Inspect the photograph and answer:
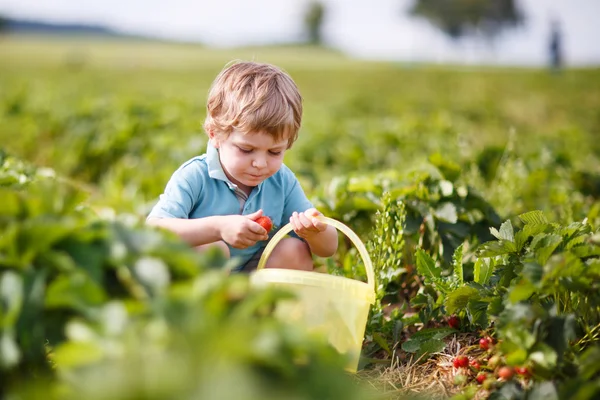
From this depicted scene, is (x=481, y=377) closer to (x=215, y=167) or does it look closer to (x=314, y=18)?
(x=215, y=167)

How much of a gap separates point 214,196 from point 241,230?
0.47m

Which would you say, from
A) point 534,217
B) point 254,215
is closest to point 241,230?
point 254,215

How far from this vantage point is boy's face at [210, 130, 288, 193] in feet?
8.18

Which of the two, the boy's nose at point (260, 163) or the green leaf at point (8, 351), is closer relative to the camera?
the green leaf at point (8, 351)

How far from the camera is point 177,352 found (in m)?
1.17

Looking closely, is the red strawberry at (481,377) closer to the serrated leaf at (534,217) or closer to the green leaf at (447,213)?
the serrated leaf at (534,217)

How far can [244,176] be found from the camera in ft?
8.45

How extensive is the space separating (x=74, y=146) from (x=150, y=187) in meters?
1.90

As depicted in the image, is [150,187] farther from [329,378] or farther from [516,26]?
[516,26]

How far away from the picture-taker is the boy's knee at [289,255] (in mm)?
2619

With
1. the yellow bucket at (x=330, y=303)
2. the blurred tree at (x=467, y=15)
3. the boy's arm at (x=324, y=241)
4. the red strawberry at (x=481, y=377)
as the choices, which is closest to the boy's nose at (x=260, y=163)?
the boy's arm at (x=324, y=241)

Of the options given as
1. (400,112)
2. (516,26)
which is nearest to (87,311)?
(400,112)

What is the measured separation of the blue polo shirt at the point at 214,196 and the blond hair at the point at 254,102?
0.17 metres

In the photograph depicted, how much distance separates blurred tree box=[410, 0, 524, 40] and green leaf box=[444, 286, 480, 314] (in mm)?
68052
